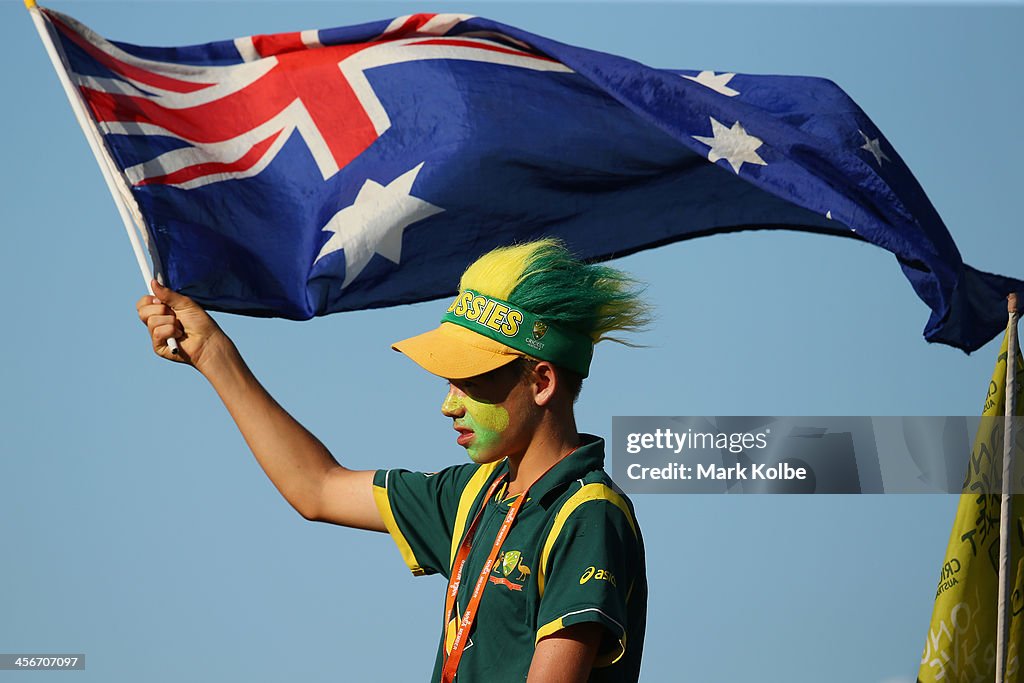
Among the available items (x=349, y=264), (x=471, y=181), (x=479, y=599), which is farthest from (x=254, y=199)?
(x=479, y=599)

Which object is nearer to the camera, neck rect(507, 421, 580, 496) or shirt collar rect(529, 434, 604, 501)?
shirt collar rect(529, 434, 604, 501)

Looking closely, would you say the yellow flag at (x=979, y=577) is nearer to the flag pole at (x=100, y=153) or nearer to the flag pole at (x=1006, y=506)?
the flag pole at (x=1006, y=506)

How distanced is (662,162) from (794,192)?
2.82ft

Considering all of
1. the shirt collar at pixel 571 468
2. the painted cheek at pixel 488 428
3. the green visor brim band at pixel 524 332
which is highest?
the green visor brim band at pixel 524 332

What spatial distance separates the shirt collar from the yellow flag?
3.31 m

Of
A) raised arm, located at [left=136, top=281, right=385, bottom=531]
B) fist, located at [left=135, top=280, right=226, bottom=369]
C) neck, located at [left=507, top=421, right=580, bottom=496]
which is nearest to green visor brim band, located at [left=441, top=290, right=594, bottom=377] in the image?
neck, located at [left=507, top=421, right=580, bottom=496]

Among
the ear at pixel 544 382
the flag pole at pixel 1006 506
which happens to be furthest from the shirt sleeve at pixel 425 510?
the flag pole at pixel 1006 506

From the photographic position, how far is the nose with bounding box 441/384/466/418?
3750 millimetres

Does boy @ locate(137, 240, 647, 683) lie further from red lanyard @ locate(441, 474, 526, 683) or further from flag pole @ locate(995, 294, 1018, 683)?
flag pole @ locate(995, 294, 1018, 683)

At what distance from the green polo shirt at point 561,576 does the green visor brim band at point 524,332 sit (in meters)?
0.21

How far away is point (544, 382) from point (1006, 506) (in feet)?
11.3

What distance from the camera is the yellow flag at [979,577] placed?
21.0ft

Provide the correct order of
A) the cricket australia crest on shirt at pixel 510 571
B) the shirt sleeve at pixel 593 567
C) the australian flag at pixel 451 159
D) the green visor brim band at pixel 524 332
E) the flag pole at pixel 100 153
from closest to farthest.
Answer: the shirt sleeve at pixel 593 567 → the cricket australia crest on shirt at pixel 510 571 → the green visor brim band at pixel 524 332 → the flag pole at pixel 100 153 → the australian flag at pixel 451 159

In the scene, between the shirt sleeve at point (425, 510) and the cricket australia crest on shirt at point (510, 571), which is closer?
the cricket australia crest on shirt at point (510, 571)
